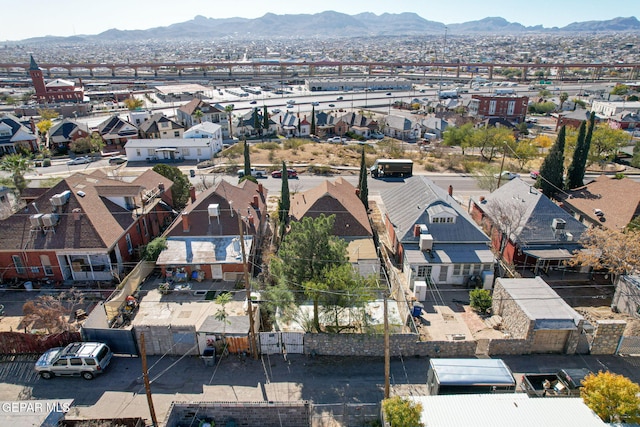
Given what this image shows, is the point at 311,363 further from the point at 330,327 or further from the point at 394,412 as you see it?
the point at 394,412

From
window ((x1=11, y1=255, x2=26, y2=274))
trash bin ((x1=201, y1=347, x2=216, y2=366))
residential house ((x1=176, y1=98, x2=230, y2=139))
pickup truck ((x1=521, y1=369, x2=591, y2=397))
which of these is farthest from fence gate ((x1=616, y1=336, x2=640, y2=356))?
residential house ((x1=176, y1=98, x2=230, y2=139))

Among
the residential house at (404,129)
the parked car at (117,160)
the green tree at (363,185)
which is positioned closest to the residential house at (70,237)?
the green tree at (363,185)

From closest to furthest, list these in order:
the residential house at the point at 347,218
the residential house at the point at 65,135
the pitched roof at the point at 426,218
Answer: the residential house at the point at 347,218
the pitched roof at the point at 426,218
the residential house at the point at 65,135

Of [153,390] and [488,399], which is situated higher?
[488,399]

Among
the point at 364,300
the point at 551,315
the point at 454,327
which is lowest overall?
the point at 454,327

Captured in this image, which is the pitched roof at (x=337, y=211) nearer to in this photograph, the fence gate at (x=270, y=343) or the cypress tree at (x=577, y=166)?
the fence gate at (x=270, y=343)

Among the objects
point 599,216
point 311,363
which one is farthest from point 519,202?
point 311,363

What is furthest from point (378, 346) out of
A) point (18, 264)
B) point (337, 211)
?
point (18, 264)
